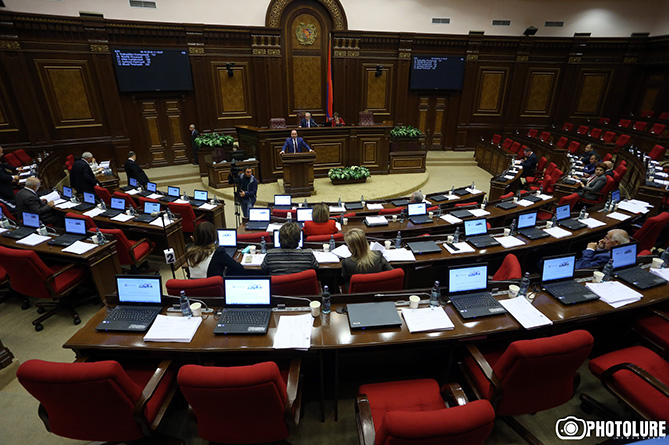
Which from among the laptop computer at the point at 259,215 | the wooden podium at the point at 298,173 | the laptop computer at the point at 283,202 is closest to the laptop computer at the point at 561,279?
the laptop computer at the point at 259,215

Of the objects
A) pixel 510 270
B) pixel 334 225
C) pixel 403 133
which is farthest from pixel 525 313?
pixel 403 133

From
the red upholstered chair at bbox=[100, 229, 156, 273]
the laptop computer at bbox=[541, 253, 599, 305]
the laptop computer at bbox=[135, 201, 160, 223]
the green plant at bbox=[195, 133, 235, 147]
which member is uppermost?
the green plant at bbox=[195, 133, 235, 147]

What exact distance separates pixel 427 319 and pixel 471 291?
25.0 inches

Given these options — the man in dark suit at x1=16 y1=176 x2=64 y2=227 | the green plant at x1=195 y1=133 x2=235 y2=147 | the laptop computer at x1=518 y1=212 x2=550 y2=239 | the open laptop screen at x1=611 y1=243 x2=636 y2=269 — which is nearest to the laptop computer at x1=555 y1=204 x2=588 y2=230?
the laptop computer at x1=518 y1=212 x2=550 y2=239

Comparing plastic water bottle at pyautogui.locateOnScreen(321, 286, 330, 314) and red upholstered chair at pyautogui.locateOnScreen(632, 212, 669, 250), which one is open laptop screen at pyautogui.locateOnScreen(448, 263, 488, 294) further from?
red upholstered chair at pyautogui.locateOnScreen(632, 212, 669, 250)

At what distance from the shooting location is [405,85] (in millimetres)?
12148

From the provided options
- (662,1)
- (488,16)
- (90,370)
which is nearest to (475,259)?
(90,370)

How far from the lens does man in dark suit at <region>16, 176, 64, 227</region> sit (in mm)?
4863

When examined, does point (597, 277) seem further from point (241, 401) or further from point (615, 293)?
point (241, 401)

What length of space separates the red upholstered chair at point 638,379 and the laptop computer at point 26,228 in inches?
256

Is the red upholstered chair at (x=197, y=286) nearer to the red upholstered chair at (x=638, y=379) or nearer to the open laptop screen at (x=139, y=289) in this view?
the open laptop screen at (x=139, y=289)

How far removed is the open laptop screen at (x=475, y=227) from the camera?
175 inches

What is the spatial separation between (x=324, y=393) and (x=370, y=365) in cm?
48

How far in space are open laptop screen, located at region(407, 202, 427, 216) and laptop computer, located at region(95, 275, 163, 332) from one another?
3606 mm
